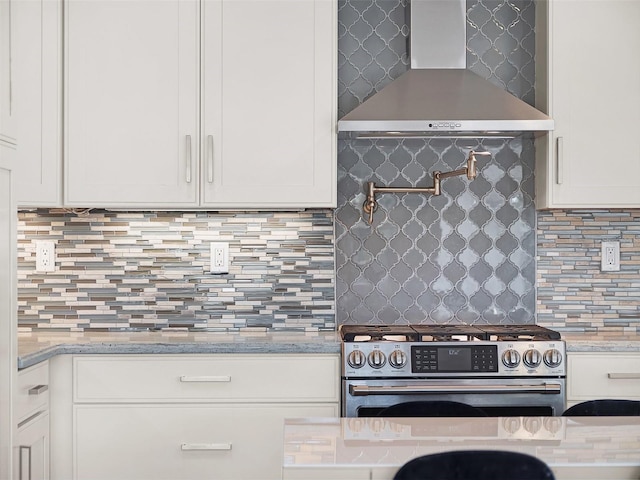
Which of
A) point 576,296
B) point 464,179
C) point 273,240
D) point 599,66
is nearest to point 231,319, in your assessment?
point 273,240

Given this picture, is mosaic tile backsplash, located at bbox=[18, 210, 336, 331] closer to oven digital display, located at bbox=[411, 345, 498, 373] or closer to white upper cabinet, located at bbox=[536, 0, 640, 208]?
oven digital display, located at bbox=[411, 345, 498, 373]

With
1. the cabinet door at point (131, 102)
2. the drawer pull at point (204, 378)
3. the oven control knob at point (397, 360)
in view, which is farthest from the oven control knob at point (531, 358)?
the cabinet door at point (131, 102)

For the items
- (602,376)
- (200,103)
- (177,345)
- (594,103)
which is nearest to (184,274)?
(177,345)

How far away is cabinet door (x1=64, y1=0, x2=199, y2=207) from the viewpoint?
9.69ft

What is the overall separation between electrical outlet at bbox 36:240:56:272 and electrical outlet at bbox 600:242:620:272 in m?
2.63

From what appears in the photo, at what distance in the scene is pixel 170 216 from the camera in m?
3.29

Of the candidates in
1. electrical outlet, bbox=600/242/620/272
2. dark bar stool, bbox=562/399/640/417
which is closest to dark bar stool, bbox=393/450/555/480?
dark bar stool, bbox=562/399/640/417

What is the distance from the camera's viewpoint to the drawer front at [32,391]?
2.43 metres

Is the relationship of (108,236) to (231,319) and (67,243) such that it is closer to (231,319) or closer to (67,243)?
(67,243)

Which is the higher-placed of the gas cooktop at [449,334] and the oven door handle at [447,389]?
the gas cooktop at [449,334]

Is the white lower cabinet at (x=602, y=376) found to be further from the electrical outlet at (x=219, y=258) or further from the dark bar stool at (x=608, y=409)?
the electrical outlet at (x=219, y=258)

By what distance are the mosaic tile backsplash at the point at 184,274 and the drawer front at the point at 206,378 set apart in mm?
519

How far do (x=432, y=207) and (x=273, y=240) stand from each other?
781 mm

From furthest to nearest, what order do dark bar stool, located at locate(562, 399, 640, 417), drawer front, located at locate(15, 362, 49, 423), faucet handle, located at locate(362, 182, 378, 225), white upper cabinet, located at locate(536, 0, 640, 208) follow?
faucet handle, located at locate(362, 182, 378, 225) → white upper cabinet, located at locate(536, 0, 640, 208) → drawer front, located at locate(15, 362, 49, 423) → dark bar stool, located at locate(562, 399, 640, 417)
